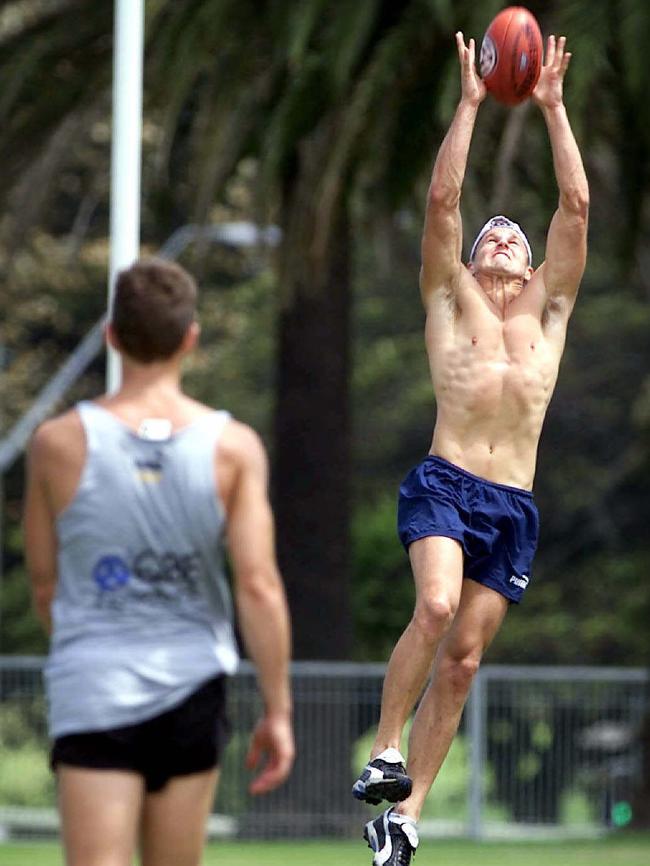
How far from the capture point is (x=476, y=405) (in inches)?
349

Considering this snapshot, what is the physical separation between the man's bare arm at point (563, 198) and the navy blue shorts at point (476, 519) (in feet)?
2.73

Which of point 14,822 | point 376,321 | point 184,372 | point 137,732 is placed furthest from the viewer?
point 376,321

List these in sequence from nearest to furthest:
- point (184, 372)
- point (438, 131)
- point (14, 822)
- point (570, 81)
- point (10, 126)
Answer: point (570, 81) < point (438, 131) < point (10, 126) < point (14, 822) < point (184, 372)

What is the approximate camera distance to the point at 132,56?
1519cm

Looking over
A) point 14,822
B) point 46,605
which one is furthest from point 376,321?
point 46,605

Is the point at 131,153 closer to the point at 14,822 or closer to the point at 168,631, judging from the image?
the point at 168,631

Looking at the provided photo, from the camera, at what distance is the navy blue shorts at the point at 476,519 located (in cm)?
877

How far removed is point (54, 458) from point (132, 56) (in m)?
9.02

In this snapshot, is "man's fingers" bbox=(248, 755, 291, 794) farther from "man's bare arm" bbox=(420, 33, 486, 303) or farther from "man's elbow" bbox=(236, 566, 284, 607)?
"man's bare arm" bbox=(420, 33, 486, 303)

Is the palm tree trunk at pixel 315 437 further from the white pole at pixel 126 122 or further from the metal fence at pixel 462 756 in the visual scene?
the white pole at pixel 126 122

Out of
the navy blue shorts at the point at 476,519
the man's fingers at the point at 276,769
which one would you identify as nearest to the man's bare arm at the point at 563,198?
the navy blue shorts at the point at 476,519

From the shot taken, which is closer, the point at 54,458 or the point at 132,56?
the point at 54,458

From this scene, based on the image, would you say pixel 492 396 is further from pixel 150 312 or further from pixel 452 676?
pixel 150 312

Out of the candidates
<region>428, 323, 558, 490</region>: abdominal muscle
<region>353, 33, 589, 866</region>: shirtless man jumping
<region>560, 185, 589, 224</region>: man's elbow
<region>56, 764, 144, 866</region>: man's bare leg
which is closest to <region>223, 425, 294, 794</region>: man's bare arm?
<region>56, 764, 144, 866</region>: man's bare leg
